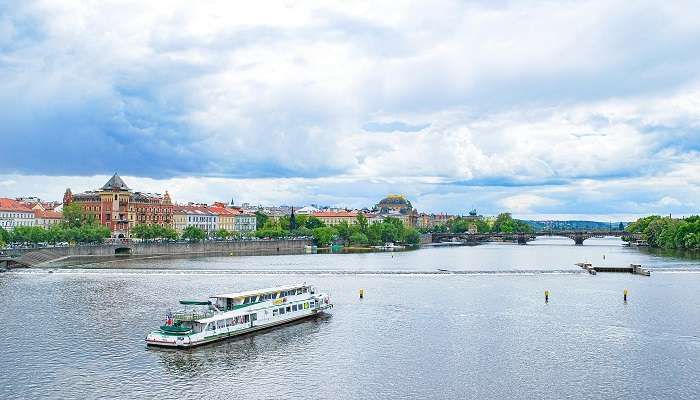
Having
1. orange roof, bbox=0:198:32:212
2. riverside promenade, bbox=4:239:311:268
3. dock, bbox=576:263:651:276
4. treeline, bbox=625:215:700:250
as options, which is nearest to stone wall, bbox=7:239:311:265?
riverside promenade, bbox=4:239:311:268

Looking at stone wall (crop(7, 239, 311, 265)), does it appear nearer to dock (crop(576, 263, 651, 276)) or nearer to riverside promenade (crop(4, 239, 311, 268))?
riverside promenade (crop(4, 239, 311, 268))

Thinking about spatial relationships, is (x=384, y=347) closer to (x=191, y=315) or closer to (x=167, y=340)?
(x=191, y=315)

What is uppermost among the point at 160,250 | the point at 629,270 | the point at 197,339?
the point at 160,250

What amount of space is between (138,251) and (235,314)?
101 metres

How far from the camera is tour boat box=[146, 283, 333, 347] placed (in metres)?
51.7

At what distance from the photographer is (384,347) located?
51.5 metres

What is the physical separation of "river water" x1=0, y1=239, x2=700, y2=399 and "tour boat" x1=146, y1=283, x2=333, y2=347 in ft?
2.94

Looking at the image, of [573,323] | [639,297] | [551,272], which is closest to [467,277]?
[551,272]

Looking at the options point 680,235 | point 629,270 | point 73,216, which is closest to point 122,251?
point 73,216

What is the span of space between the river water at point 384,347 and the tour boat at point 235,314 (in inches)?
35.2

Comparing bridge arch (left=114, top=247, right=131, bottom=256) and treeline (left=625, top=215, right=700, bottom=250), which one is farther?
treeline (left=625, top=215, right=700, bottom=250)

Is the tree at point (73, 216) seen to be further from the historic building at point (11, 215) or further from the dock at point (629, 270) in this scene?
the dock at point (629, 270)

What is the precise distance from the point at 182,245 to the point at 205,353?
114247 mm

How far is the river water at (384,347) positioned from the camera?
41.8 m
